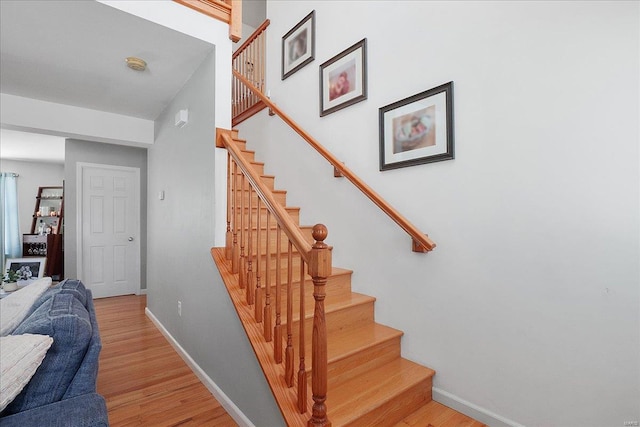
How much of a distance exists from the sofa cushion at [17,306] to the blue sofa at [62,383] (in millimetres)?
319

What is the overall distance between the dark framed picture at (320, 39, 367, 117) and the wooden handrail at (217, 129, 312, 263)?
1.04 metres

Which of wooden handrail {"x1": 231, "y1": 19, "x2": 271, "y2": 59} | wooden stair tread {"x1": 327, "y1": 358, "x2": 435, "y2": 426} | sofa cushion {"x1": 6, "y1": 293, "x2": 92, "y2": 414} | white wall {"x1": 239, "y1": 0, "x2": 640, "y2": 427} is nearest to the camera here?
sofa cushion {"x1": 6, "y1": 293, "x2": 92, "y2": 414}

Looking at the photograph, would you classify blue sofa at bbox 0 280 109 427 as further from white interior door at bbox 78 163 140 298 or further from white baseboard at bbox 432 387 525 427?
white interior door at bbox 78 163 140 298

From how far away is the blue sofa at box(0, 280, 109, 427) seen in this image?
3.44ft

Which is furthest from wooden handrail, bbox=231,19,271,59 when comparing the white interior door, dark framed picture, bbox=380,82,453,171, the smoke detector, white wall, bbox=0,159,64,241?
white wall, bbox=0,159,64,241

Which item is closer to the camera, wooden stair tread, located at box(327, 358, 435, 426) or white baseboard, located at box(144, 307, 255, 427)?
wooden stair tread, located at box(327, 358, 435, 426)

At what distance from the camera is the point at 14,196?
22.0ft

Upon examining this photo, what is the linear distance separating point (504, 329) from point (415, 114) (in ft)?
4.56

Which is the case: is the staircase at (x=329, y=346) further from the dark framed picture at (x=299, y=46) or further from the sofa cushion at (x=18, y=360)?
the dark framed picture at (x=299, y=46)

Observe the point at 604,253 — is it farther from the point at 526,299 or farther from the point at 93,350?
the point at 93,350

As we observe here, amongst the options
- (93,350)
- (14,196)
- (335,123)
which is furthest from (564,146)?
(14,196)

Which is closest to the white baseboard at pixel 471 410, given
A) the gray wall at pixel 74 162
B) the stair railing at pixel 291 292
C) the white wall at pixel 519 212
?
the white wall at pixel 519 212

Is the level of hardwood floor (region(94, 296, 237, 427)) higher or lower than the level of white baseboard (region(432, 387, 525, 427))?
lower

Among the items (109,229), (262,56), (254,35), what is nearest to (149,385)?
(109,229)
